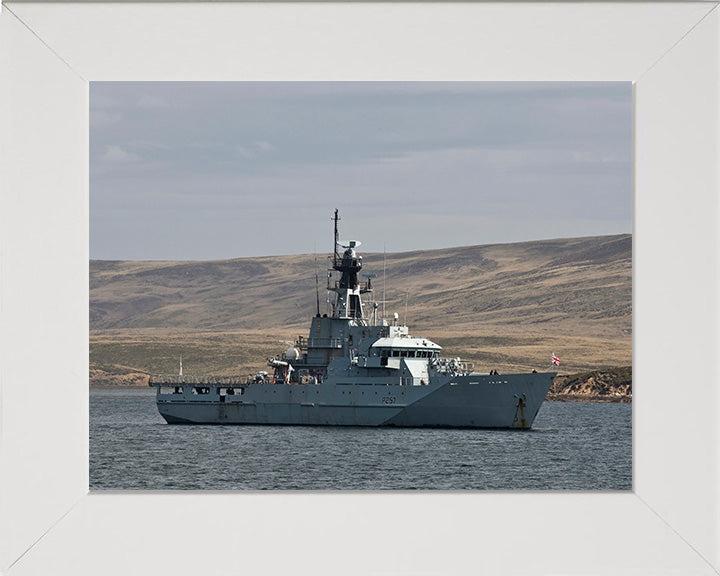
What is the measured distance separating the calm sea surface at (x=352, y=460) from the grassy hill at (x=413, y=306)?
56.8m

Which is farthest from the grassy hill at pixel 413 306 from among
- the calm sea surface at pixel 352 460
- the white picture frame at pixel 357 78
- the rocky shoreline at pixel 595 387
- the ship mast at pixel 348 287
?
the white picture frame at pixel 357 78

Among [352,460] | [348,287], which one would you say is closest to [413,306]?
[348,287]

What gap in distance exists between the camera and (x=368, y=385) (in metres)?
27.7

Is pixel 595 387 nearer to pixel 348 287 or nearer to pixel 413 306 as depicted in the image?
pixel 413 306

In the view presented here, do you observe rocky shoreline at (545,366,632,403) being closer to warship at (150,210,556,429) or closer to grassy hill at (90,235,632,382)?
grassy hill at (90,235,632,382)

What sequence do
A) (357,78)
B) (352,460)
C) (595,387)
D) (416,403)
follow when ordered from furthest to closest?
(595,387)
(416,403)
(352,460)
(357,78)

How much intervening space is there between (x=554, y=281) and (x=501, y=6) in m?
109

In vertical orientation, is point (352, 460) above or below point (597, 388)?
above

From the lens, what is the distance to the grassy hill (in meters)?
97.2

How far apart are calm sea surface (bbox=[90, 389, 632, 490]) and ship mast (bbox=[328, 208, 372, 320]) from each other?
3762 millimetres

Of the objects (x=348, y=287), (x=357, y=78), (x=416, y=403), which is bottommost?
(x=416, y=403)

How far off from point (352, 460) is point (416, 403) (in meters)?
5.91

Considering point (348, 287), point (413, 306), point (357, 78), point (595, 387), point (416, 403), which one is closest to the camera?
point (357, 78)
